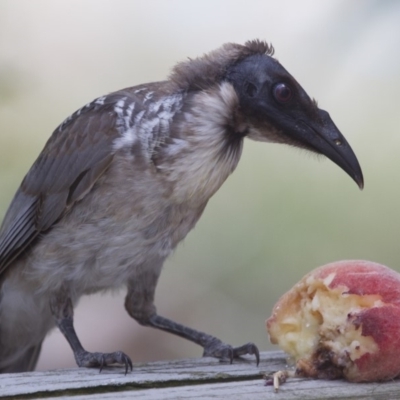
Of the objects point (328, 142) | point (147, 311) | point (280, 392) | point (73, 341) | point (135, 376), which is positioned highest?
point (328, 142)

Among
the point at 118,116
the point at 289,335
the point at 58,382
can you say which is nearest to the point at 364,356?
the point at 289,335

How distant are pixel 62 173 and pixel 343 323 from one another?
1.17 meters

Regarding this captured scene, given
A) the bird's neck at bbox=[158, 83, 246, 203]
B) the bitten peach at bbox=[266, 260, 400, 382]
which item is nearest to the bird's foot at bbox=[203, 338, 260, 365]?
the bitten peach at bbox=[266, 260, 400, 382]

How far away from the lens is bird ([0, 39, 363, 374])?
9.39 ft

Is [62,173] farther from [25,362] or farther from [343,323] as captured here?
[343,323]

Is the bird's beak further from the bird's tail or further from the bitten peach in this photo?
the bird's tail

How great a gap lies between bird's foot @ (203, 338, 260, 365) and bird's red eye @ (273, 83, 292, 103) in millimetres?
711

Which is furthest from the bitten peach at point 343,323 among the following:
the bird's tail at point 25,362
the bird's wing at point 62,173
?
the bird's tail at point 25,362

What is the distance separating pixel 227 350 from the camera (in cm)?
296

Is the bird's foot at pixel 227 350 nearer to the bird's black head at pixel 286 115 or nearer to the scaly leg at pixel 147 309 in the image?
the scaly leg at pixel 147 309

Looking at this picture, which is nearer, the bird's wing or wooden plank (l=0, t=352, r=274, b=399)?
wooden plank (l=0, t=352, r=274, b=399)

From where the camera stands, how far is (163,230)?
120 inches

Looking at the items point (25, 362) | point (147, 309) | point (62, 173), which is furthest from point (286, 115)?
point (25, 362)

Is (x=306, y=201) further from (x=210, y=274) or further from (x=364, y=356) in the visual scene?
(x=364, y=356)
